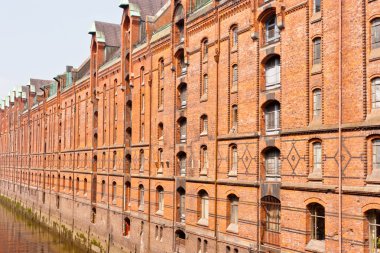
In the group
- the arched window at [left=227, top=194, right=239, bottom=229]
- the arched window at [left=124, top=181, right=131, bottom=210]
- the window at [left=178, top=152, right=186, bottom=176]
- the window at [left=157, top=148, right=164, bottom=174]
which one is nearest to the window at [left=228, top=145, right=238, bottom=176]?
the arched window at [left=227, top=194, right=239, bottom=229]

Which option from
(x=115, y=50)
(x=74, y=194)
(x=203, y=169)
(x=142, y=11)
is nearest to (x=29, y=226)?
(x=74, y=194)

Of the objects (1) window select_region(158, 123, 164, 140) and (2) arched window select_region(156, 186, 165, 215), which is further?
(1) window select_region(158, 123, 164, 140)

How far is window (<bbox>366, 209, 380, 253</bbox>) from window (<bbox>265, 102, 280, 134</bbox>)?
5.65 m

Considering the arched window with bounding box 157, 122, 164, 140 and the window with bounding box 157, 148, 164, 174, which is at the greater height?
the arched window with bounding box 157, 122, 164, 140

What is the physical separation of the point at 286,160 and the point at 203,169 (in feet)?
22.3

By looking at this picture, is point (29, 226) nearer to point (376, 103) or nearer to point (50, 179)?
point (50, 179)

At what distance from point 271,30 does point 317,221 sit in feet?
27.0

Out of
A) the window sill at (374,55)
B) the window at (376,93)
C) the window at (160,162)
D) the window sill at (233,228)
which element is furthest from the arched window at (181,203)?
the window sill at (374,55)

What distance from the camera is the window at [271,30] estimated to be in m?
19.7

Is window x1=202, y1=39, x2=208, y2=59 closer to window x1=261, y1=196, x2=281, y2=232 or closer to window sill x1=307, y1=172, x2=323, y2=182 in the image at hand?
window x1=261, y1=196, x2=281, y2=232

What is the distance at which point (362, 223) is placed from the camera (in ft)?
48.9

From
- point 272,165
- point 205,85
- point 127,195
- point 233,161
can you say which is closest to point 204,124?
point 205,85

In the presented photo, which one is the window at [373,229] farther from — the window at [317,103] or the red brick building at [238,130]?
the window at [317,103]

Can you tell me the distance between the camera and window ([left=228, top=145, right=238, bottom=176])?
855 inches
